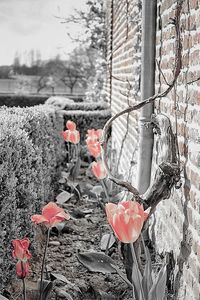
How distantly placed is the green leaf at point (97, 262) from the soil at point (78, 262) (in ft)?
0.31

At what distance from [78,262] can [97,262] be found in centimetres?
49

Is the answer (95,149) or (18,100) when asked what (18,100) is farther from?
(95,149)

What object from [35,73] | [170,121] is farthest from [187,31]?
[35,73]

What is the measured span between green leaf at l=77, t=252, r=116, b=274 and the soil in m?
0.09

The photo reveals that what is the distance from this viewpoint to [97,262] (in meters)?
3.33

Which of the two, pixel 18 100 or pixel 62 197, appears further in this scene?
pixel 18 100

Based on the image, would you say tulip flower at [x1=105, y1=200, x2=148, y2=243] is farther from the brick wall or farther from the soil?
the soil

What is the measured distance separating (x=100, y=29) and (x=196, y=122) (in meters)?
10.5

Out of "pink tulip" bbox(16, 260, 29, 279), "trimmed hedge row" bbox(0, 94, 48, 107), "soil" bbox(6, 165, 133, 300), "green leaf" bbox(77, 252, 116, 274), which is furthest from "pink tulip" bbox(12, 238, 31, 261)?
"trimmed hedge row" bbox(0, 94, 48, 107)

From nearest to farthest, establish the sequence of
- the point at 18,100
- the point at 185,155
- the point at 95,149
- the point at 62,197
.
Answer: the point at 185,155 < the point at 95,149 < the point at 62,197 < the point at 18,100

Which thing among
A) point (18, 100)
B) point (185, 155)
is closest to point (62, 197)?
point (185, 155)

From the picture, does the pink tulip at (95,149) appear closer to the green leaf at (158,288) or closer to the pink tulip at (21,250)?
the green leaf at (158,288)

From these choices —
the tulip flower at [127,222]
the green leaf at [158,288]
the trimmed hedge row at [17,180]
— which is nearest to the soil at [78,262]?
the trimmed hedge row at [17,180]

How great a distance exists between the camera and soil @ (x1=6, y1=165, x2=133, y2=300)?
311 cm
